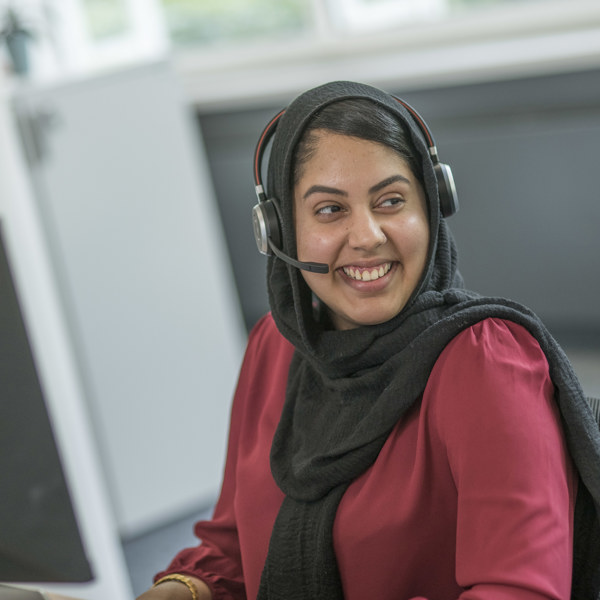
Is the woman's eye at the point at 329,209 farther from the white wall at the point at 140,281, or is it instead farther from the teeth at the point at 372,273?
the white wall at the point at 140,281

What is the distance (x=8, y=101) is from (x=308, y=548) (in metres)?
2.02

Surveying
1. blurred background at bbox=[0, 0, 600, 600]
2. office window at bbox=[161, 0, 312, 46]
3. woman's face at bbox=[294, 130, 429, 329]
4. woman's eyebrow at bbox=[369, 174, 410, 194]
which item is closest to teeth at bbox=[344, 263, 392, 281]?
woman's face at bbox=[294, 130, 429, 329]

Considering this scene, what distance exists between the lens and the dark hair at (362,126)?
1.05m

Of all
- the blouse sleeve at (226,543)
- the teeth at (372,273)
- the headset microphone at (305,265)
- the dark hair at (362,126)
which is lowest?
the blouse sleeve at (226,543)

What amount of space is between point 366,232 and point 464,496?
34 cm


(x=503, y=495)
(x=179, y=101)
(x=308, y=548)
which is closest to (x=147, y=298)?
(x=179, y=101)

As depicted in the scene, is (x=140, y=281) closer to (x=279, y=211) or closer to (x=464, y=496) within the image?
(x=279, y=211)

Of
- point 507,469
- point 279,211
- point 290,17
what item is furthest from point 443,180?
point 290,17

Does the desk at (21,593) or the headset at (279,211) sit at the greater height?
the headset at (279,211)

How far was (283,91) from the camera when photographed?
351cm

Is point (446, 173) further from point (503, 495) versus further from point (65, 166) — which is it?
point (65, 166)

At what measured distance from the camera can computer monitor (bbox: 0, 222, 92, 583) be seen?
964mm

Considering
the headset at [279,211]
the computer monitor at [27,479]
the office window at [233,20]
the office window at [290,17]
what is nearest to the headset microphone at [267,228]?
the headset at [279,211]

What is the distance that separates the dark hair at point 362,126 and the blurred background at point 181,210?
4.54ft
